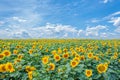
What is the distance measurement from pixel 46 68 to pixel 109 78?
1.33 m

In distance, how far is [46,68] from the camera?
18.0 feet

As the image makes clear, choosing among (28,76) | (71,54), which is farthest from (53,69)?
(71,54)

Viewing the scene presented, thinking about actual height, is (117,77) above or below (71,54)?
below

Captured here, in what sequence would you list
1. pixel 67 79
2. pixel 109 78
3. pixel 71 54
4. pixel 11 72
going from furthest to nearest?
pixel 71 54, pixel 11 72, pixel 109 78, pixel 67 79

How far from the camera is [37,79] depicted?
16.9 ft

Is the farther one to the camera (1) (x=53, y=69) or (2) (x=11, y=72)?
(2) (x=11, y=72)

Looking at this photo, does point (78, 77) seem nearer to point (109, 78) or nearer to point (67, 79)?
point (67, 79)

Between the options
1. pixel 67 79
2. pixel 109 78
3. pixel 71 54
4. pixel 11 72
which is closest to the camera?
pixel 67 79

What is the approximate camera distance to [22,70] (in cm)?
592

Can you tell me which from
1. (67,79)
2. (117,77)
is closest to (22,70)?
(67,79)

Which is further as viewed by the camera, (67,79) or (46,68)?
(46,68)

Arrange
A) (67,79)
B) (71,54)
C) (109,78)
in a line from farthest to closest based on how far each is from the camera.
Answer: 1. (71,54)
2. (109,78)
3. (67,79)

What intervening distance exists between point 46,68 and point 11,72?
0.84 m

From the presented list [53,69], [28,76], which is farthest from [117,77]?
[28,76]
